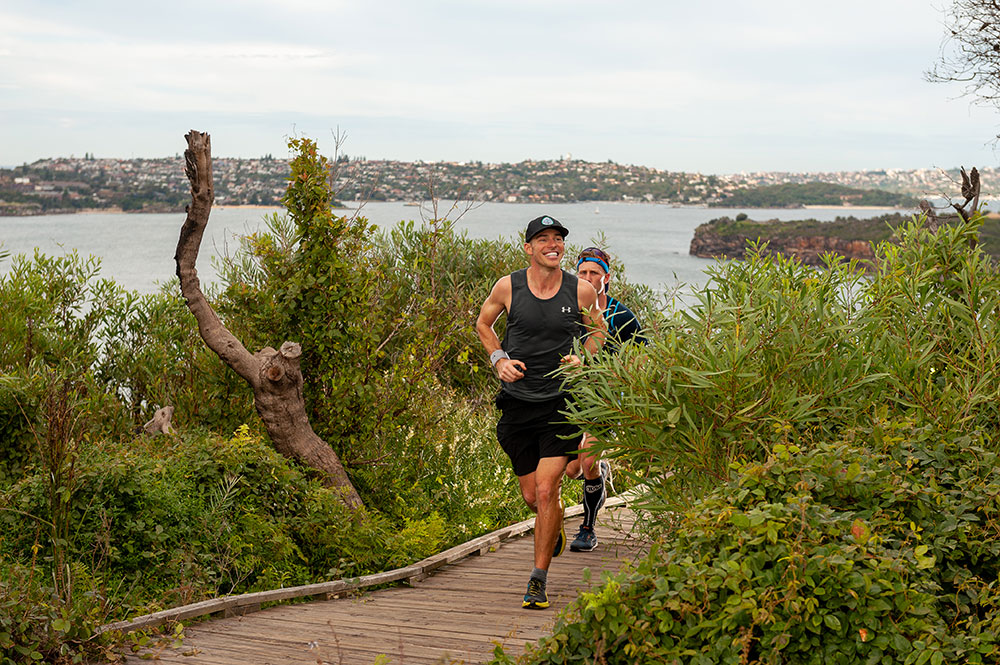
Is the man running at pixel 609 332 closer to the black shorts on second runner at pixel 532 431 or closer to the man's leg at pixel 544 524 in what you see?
the black shorts on second runner at pixel 532 431

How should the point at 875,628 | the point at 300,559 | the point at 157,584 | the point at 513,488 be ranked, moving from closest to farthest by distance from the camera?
the point at 875,628 < the point at 157,584 < the point at 300,559 < the point at 513,488

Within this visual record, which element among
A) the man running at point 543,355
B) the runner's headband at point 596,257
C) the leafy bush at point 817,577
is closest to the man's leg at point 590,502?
the man running at point 543,355

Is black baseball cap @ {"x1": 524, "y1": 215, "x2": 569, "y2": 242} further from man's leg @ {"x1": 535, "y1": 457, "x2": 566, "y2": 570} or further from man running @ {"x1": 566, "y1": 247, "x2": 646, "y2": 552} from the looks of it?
man's leg @ {"x1": 535, "y1": 457, "x2": 566, "y2": 570}

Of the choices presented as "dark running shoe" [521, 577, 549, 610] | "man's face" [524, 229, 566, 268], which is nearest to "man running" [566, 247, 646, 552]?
"man's face" [524, 229, 566, 268]

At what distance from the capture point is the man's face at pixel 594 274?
713 cm

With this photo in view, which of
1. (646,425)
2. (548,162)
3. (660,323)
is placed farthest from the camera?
(548,162)

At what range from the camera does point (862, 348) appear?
4918 mm

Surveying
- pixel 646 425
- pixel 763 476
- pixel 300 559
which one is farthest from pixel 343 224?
pixel 763 476

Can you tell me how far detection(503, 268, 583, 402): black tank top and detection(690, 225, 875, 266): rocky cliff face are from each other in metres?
0.99

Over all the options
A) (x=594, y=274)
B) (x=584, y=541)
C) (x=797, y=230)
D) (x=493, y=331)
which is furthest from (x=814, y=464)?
(x=797, y=230)

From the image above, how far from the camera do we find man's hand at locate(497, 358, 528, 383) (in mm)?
5918

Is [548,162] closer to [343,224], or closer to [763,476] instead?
[343,224]

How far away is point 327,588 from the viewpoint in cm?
643

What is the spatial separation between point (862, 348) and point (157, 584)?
4.45 meters
